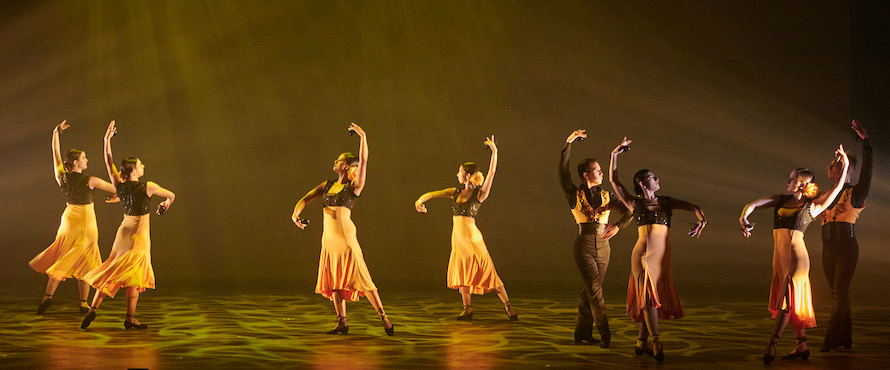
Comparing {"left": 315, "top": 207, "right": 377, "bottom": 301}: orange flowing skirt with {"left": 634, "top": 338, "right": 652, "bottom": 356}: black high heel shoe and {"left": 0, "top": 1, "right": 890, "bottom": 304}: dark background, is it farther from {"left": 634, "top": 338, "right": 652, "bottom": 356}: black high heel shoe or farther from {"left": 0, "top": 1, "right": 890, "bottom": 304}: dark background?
{"left": 0, "top": 1, "right": 890, "bottom": 304}: dark background

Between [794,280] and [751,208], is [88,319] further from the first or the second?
[794,280]

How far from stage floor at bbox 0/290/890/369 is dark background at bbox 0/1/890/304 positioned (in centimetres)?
294

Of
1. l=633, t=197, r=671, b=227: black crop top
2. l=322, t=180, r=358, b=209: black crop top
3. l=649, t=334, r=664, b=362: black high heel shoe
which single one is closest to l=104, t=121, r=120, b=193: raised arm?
l=322, t=180, r=358, b=209: black crop top

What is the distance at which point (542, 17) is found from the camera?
12.0 meters

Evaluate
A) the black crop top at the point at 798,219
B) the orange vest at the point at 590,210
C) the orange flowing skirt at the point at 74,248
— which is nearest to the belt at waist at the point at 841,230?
the black crop top at the point at 798,219

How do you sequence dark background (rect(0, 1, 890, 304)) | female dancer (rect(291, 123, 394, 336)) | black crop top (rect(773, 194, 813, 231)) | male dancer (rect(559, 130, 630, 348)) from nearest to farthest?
black crop top (rect(773, 194, 813, 231))
male dancer (rect(559, 130, 630, 348))
female dancer (rect(291, 123, 394, 336))
dark background (rect(0, 1, 890, 304))

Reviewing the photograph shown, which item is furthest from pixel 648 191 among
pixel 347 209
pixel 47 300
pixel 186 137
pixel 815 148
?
pixel 186 137

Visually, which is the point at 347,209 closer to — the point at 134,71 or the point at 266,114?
the point at 266,114

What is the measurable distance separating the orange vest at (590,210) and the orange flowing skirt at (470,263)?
1851 mm

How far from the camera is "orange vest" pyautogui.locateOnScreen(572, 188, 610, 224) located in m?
5.92

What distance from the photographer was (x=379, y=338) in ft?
21.1

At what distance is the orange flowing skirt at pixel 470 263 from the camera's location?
7680 millimetres

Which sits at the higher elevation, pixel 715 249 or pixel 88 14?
pixel 88 14

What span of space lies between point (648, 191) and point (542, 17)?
6846 mm
